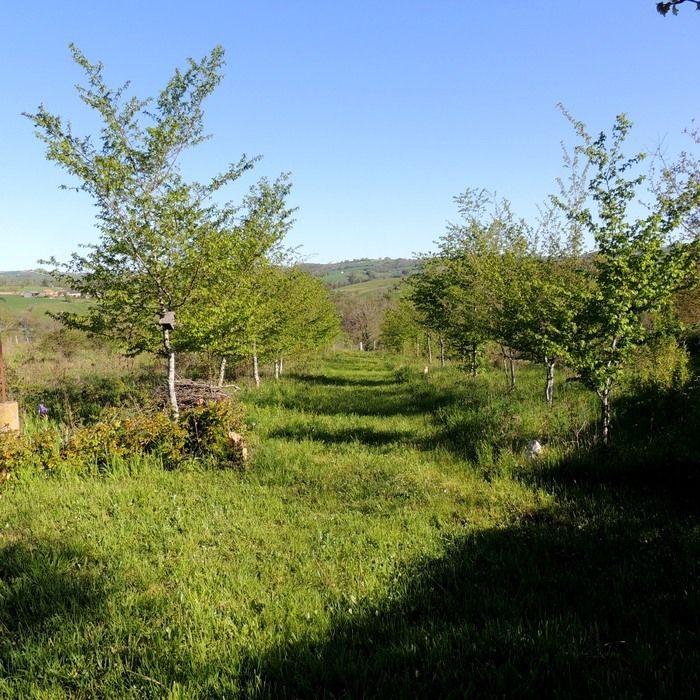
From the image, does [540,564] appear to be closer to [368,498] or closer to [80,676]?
[368,498]

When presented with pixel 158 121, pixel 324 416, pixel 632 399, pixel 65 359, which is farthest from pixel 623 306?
pixel 65 359

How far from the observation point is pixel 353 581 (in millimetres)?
3977

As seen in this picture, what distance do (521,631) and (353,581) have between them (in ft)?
4.42

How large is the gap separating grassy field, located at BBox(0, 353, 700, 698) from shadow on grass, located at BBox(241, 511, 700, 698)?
0.02 metres

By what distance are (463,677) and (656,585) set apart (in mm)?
1998

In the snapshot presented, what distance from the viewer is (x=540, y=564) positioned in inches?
167

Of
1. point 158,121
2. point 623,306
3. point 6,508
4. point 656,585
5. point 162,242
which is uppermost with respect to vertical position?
point 158,121

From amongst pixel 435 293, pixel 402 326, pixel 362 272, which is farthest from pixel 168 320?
pixel 362 272

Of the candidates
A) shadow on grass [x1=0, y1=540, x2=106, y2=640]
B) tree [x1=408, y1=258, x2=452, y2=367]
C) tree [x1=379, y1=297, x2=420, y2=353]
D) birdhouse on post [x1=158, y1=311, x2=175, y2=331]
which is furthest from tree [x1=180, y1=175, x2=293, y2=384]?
tree [x1=379, y1=297, x2=420, y2=353]

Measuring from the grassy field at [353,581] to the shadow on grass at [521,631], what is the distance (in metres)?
0.02

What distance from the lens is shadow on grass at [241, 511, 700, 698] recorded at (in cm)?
273

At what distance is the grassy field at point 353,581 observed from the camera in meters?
2.83

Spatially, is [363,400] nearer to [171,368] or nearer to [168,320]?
[171,368]

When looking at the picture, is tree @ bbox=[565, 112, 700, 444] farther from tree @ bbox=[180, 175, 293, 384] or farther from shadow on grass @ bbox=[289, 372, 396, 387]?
shadow on grass @ bbox=[289, 372, 396, 387]
